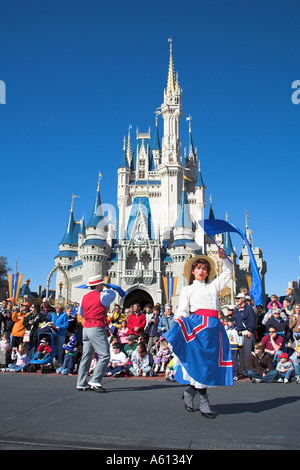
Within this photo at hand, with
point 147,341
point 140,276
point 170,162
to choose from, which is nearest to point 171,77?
point 170,162

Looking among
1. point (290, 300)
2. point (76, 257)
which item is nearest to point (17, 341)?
point (290, 300)

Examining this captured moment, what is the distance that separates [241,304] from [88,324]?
159 inches

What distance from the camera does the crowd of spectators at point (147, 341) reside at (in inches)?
344

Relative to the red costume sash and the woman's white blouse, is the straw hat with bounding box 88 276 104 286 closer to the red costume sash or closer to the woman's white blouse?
the woman's white blouse

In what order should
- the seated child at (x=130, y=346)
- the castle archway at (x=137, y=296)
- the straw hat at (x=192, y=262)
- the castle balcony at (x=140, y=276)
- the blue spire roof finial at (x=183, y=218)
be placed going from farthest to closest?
the blue spire roof finial at (x=183, y=218) < the castle archway at (x=137, y=296) < the castle balcony at (x=140, y=276) < the seated child at (x=130, y=346) < the straw hat at (x=192, y=262)

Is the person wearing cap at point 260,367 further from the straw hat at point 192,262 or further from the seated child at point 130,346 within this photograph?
the straw hat at point 192,262

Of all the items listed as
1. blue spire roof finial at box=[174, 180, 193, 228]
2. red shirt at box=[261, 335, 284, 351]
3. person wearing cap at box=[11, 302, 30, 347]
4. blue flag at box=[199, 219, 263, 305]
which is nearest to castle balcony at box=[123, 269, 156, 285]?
blue spire roof finial at box=[174, 180, 193, 228]

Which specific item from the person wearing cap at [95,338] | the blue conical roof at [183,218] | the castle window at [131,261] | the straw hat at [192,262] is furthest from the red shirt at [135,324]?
the blue conical roof at [183,218]

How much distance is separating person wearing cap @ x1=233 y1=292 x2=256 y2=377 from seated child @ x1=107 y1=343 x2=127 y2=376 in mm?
2647

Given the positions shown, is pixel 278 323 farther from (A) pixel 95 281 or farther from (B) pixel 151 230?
(B) pixel 151 230

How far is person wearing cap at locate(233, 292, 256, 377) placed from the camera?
8773 mm

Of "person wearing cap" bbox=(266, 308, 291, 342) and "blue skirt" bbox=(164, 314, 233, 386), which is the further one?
"person wearing cap" bbox=(266, 308, 291, 342)
